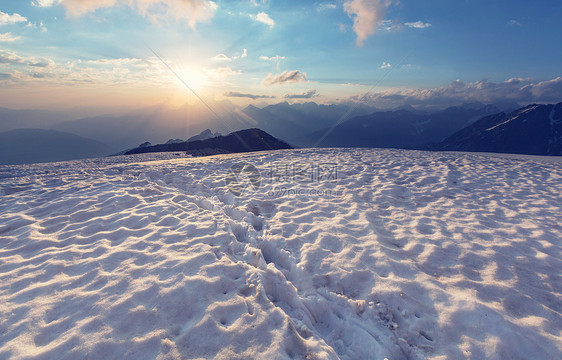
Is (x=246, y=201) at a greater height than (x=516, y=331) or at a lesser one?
greater

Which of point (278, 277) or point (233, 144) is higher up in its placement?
point (233, 144)

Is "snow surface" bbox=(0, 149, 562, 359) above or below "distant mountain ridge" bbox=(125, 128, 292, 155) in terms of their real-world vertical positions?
below

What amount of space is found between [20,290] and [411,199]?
35.6 ft

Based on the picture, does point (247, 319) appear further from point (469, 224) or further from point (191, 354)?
point (469, 224)

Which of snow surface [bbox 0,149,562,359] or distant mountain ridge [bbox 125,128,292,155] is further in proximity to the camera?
distant mountain ridge [bbox 125,128,292,155]

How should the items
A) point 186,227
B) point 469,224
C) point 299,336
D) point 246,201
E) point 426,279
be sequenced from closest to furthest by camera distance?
point 299,336 → point 426,279 → point 186,227 → point 469,224 → point 246,201

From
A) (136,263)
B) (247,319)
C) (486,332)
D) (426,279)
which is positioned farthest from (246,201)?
(486,332)

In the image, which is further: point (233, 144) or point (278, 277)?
point (233, 144)

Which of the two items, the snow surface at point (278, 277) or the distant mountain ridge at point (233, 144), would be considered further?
the distant mountain ridge at point (233, 144)

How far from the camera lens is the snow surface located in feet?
11.4

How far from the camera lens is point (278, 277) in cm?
469

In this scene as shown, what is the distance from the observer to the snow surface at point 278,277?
3.46 m

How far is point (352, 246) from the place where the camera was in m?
5.87

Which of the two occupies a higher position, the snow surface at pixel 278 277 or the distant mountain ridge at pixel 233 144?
the distant mountain ridge at pixel 233 144
